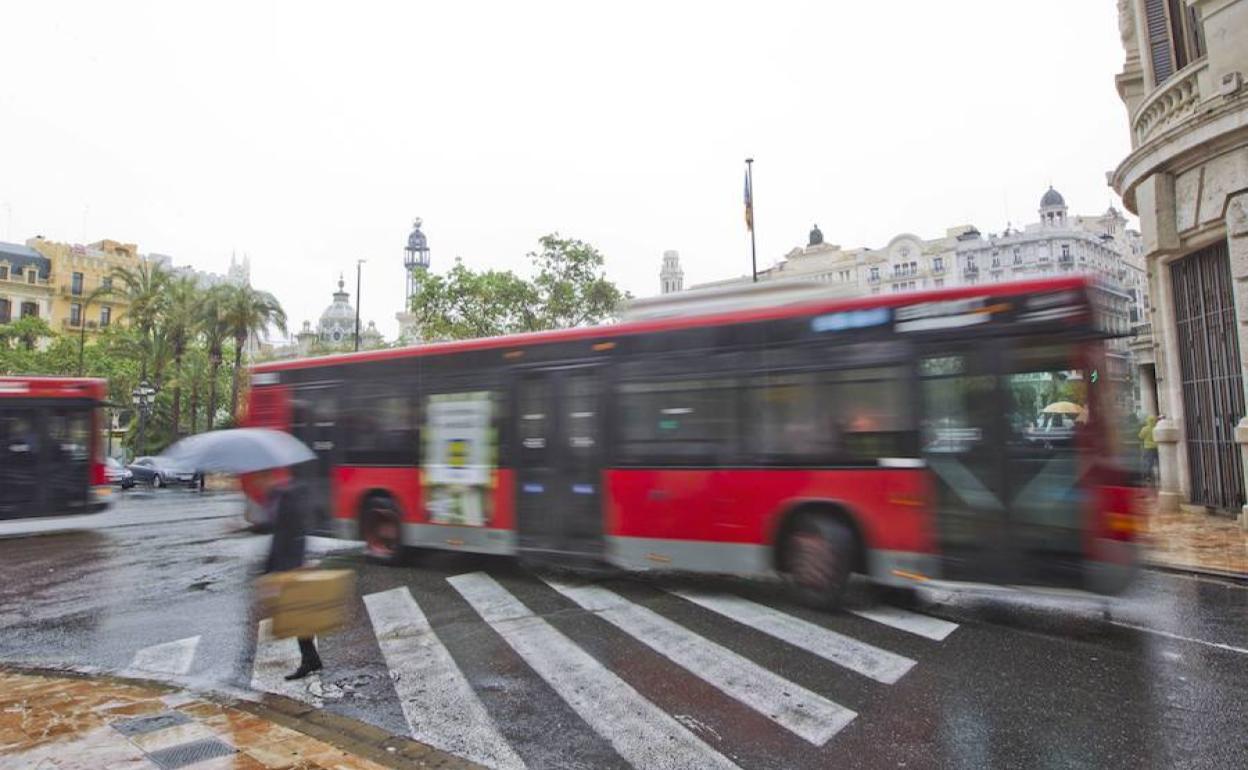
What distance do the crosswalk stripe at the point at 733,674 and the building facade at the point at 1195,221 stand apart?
38.5 feet

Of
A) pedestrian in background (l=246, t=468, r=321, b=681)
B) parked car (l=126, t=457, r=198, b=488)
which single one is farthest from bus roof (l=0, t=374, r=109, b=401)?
parked car (l=126, t=457, r=198, b=488)

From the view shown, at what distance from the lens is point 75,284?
231ft

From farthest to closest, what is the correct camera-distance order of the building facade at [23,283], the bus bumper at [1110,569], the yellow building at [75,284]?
the yellow building at [75,284]
the building facade at [23,283]
the bus bumper at [1110,569]

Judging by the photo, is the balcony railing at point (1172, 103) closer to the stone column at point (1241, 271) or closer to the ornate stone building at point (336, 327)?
the stone column at point (1241, 271)

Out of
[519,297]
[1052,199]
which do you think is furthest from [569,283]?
[1052,199]

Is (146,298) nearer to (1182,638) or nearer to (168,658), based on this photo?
(168,658)

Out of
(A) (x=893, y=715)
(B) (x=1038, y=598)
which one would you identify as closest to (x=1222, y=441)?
(B) (x=1038, y=598)

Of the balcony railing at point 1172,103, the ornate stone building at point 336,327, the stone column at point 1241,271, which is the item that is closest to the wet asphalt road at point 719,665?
the stone column at point 1241,271

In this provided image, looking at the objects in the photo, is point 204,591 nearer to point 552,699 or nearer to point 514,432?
point 514,432

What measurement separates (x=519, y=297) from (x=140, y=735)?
29289 millimetres

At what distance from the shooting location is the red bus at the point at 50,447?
1405cm

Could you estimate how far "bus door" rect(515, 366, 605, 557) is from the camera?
888cm

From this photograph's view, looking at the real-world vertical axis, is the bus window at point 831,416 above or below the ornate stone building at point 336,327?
below

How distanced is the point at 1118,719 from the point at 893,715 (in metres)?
1.45
